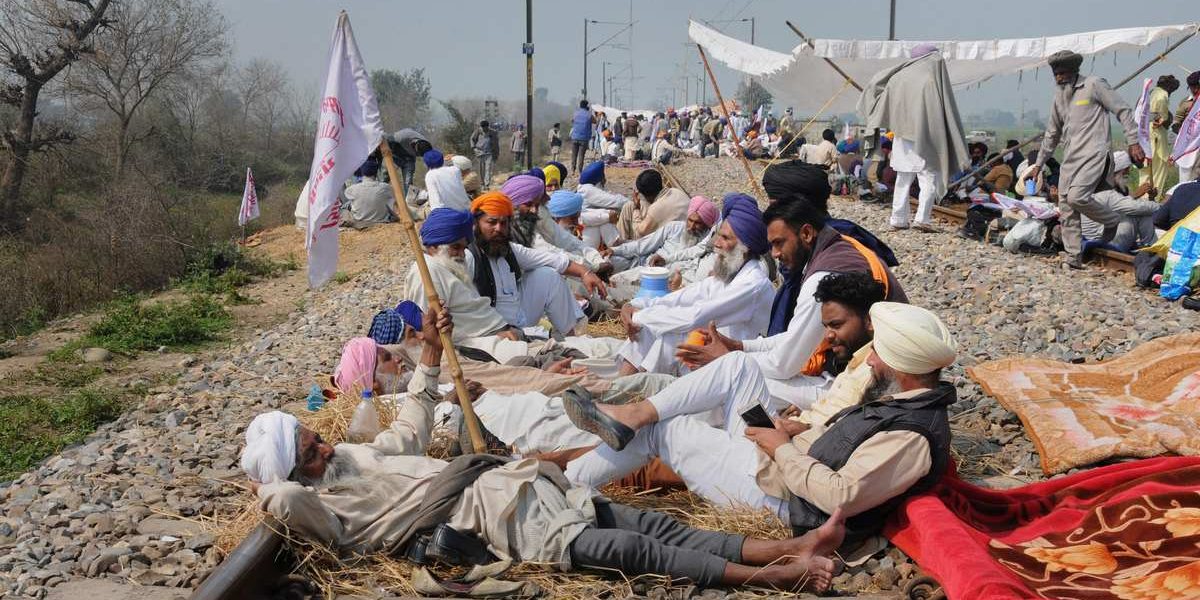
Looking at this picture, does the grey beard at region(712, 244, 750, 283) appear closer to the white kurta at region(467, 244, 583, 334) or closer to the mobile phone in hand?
the white kurta at region(467, 244, 583, 334)

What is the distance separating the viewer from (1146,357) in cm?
525

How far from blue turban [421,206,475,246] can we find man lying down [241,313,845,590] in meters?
2.20

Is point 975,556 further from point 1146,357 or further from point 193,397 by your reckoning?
point 193,397

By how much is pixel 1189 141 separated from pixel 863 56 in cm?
761

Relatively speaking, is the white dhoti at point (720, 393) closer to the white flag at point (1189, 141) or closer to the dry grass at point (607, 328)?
the dry grass at point (607, 328)

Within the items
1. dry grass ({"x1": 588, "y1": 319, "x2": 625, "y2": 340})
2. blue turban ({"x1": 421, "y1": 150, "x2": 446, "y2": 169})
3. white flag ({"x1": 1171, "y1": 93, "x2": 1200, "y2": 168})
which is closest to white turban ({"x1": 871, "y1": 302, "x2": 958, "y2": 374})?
dry grass ({"x1": 588, "y1": 319, "x2": 625, "y2": 340})

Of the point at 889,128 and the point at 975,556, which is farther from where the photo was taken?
the point at 889,128

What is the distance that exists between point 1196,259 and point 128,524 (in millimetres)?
7868

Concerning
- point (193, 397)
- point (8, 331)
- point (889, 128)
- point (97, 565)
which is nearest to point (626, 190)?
point (889, 128)

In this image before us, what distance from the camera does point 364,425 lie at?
454cm

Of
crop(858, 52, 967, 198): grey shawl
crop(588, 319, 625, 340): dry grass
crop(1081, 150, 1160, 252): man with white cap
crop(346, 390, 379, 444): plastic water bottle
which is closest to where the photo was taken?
crop(346, 390, 379, 444): plastic water bottle

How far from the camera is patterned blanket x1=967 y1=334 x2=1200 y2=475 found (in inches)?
163

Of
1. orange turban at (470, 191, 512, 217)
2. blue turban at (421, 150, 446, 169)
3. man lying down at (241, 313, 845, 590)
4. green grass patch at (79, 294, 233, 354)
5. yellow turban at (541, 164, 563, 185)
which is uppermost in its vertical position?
blue turban at (421, 150, 446, 169)

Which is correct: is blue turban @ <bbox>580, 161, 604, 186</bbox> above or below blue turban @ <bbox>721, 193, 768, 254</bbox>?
above
